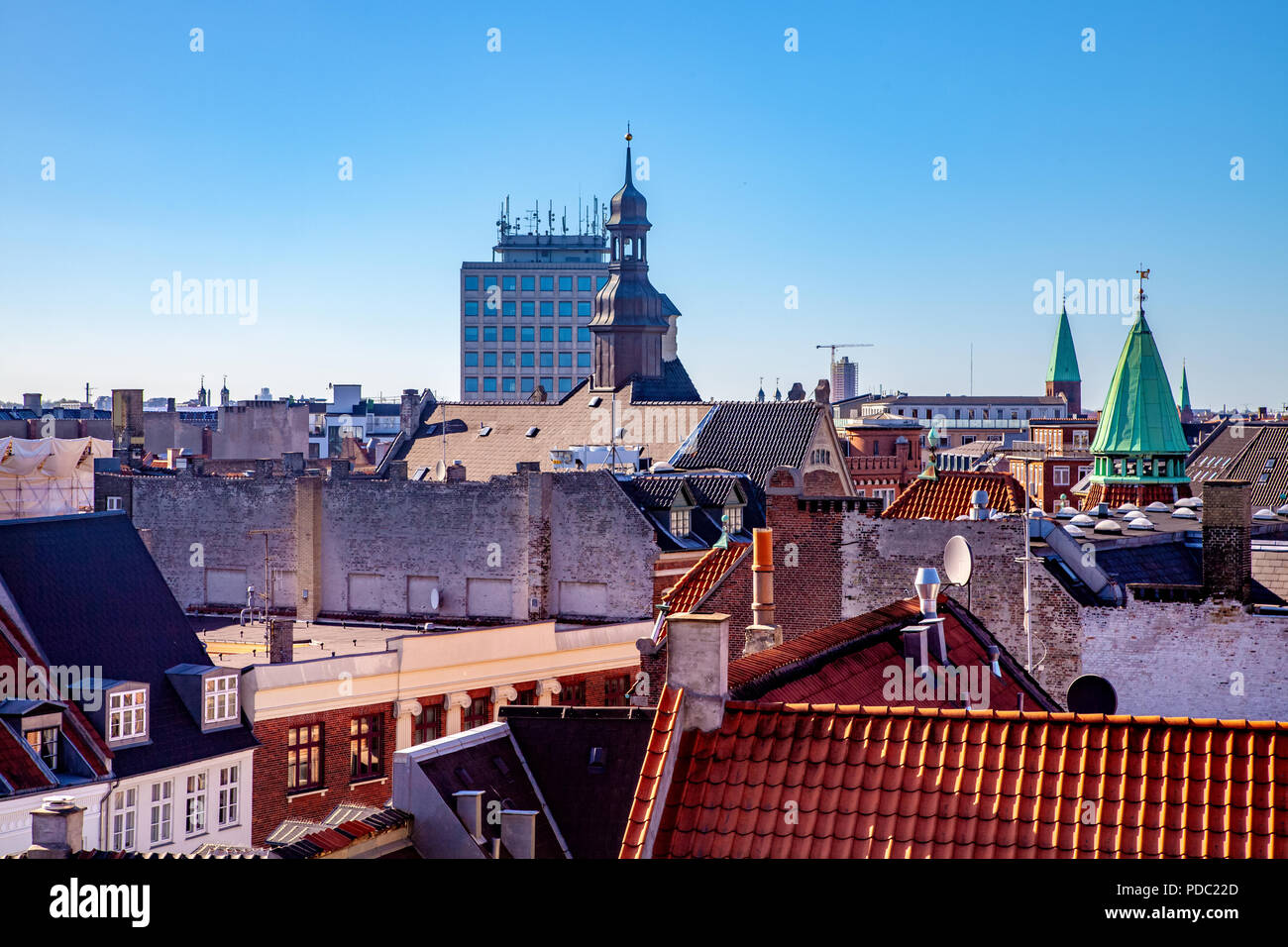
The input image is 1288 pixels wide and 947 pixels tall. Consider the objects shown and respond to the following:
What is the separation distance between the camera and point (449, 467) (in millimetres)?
61562

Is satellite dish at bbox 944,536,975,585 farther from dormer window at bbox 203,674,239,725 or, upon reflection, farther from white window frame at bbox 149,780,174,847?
white window frame at bbox 149,780,174,847

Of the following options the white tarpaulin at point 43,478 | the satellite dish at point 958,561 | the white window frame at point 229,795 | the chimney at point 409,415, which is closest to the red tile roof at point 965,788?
the satellite dish at point 958,561

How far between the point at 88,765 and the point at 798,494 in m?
14.3

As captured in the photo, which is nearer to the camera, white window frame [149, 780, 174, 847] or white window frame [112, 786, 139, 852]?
white window frame [112, 786, 139, 852]

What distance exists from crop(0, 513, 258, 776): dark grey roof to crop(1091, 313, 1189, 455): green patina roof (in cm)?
3473

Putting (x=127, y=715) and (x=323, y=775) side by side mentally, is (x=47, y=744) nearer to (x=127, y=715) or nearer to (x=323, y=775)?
(x=127, y=715)

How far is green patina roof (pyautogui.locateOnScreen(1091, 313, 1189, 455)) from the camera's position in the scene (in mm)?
54938

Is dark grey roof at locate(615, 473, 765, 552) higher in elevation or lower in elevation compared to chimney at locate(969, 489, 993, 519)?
lower

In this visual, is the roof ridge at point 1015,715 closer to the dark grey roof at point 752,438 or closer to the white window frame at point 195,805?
the white window frame at point 195,805

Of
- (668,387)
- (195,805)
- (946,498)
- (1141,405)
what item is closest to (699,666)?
(195,805)

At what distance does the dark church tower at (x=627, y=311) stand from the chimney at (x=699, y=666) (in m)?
73.2

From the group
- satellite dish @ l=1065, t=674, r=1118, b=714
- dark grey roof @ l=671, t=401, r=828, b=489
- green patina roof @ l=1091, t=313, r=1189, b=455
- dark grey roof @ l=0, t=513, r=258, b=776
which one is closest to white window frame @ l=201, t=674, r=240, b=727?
dark grey roof @ l=0, t=513, r=258, b=776

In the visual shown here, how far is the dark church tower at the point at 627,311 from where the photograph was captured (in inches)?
3472

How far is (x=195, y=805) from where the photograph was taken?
31.3 m
